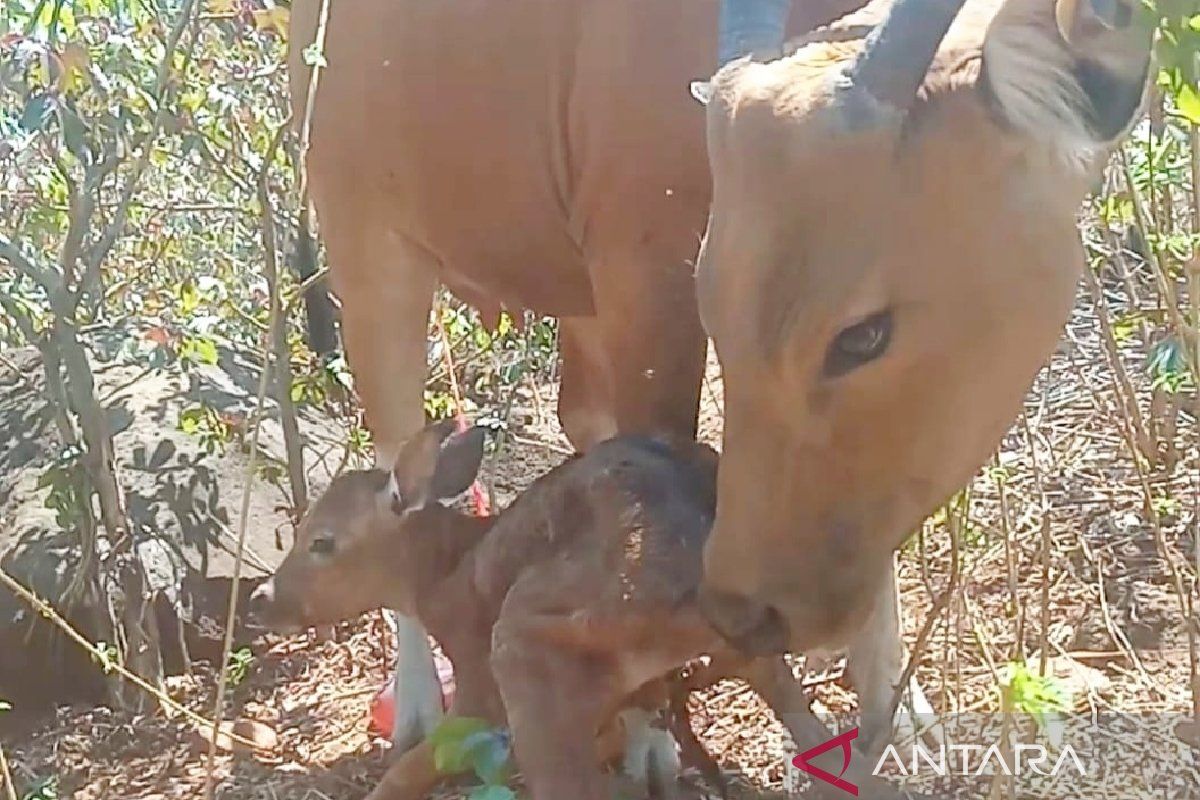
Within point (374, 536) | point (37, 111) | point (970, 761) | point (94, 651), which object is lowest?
point (970, 761)

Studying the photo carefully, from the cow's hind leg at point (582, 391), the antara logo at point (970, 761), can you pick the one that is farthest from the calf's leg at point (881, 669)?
the cow's hind leg at point (582, 391)

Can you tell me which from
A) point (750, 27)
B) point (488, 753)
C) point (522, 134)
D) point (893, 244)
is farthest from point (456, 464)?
point (893, 244)

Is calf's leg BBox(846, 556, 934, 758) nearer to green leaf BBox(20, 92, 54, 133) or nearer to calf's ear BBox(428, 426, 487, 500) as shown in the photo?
calf's ear BBox(428, 426, 487, 500)

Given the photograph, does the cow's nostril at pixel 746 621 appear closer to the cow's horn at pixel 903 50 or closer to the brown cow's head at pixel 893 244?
the brown cow's head at pixel 893 244

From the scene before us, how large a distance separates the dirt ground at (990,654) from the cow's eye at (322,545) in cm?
48

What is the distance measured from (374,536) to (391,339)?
0.55 meters

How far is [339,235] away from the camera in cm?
300

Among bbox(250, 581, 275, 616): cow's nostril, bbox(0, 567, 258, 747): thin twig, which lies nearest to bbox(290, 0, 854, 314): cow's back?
bbox(250, 581, 275, 616): cow's nostril

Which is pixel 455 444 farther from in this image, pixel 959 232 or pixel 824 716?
pixel 959 232

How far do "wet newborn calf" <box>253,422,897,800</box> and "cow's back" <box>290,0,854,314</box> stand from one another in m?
0.34

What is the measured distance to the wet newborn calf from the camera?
1.99 meters

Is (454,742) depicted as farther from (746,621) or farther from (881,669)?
(881,669)

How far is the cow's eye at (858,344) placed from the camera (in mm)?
1626

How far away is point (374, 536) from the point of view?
259 cm
